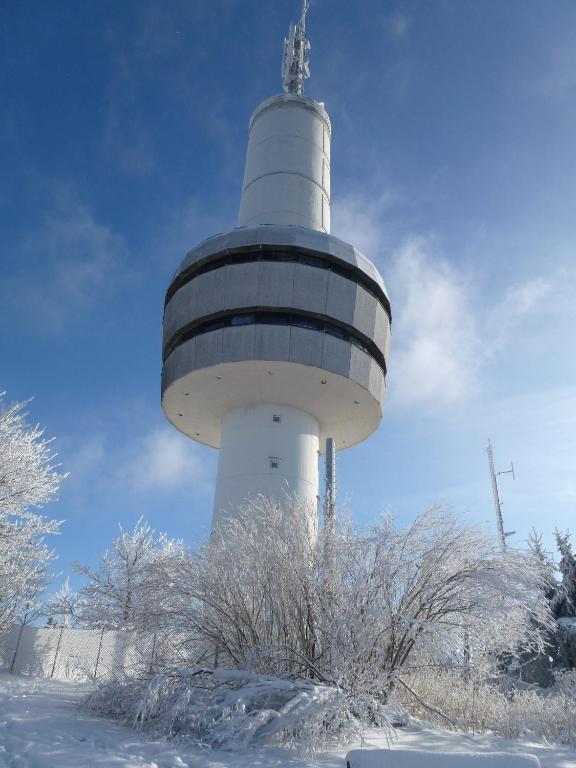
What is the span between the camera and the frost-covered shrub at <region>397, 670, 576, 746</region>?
1102 centimetres

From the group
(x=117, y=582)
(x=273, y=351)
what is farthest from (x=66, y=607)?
(x=273, y=351)

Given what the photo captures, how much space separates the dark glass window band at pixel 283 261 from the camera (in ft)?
78.8

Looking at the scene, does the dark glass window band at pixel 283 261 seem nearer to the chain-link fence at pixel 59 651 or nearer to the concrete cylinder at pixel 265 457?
the concrete cylinder at pixel 265 457

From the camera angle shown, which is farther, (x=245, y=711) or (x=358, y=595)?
(x=358, y=595)

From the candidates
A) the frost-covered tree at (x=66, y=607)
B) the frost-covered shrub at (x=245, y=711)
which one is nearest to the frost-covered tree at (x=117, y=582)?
the frost-covered tree at (x=66, y=607)

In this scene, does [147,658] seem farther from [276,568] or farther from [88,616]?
[88,616]

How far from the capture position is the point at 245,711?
9.69m

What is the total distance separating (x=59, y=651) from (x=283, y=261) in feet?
58.5

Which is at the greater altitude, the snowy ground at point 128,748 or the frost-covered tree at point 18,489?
the frost-covered tree at point 18,489

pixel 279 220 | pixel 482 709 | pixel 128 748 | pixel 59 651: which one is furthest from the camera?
pixel 279 220

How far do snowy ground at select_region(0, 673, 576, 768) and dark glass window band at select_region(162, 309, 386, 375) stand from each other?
576 inches

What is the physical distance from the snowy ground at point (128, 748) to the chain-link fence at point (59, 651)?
12.9m

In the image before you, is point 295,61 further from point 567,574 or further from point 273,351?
point 567,574

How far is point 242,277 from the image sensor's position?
23656 mm
